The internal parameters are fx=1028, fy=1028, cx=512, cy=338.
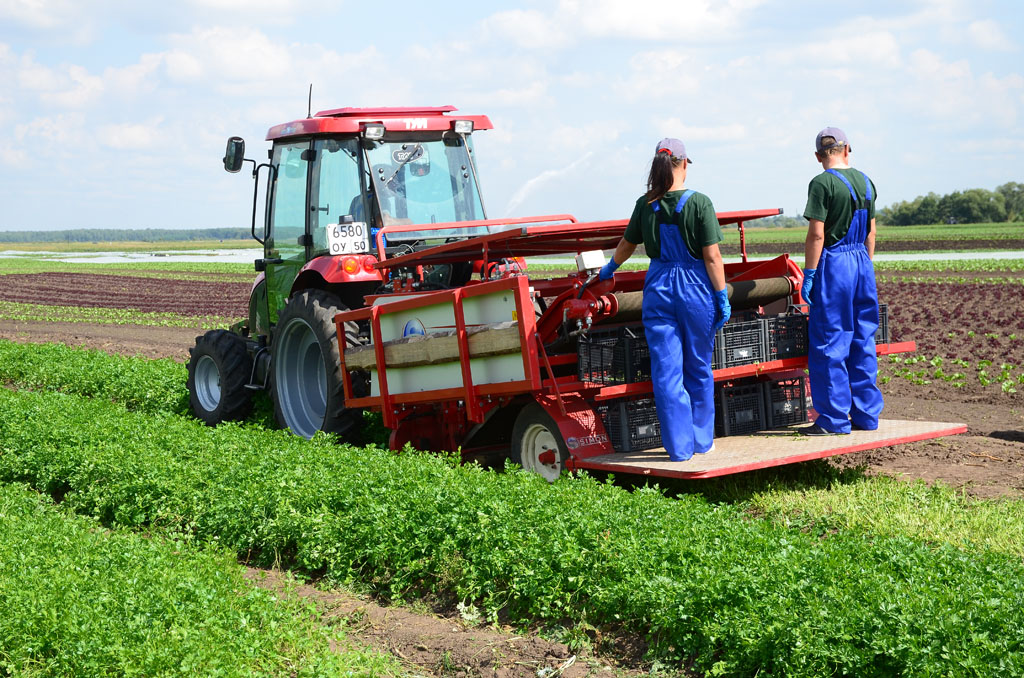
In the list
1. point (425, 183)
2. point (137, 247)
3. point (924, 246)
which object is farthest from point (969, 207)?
point (137, 247)

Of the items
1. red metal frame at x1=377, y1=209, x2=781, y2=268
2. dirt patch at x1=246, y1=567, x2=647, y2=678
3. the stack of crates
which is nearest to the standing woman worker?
the stack of crates

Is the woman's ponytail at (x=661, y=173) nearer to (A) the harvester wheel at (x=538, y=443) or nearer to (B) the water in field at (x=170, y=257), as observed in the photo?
(A) the harvester wheel at (x=538, y=443)

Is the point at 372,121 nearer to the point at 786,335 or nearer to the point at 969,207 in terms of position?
the point at 786,335

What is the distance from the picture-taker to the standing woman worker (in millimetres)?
6441

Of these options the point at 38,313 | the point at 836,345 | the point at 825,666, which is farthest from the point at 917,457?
the point at 38,313

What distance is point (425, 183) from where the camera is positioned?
910cm

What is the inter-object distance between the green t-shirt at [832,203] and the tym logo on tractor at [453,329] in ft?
1.78

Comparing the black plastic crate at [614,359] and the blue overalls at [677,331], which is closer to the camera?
the blue overalls at [677,331]

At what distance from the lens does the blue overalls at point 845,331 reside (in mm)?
6992

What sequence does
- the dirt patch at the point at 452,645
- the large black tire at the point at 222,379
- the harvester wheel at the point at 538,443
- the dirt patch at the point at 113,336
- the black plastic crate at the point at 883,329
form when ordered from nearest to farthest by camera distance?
the dirt patch at the point at 452,645 < the harvester wheel at the point at 538,443 < the black plastic crate at the point at 883,329 < the large black tire at the point at 222,379 < the dirt patch at the point at 113,336

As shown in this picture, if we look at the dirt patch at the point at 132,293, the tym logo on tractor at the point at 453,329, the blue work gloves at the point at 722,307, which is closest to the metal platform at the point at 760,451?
the tym logo on tractor at the point at 453,329

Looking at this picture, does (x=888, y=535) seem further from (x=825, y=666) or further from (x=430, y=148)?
(x=430, y=148)

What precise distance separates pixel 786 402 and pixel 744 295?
881 millimetres

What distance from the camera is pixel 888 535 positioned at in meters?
5.75
